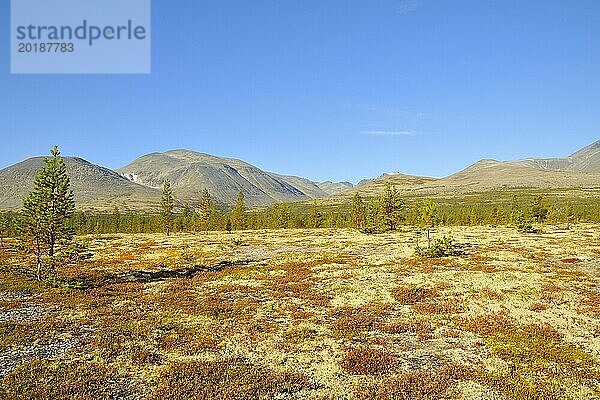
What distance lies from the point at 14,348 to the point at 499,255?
47143 mm

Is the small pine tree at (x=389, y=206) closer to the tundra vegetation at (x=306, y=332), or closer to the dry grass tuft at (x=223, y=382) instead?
the tundra vegetation at (x=306, y=332)

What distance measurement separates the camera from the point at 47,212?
30547mm

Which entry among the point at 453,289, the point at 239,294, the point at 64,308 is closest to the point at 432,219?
the point at 453,289

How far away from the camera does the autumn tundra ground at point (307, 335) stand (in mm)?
13297

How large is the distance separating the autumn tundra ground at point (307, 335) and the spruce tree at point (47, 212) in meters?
3.59

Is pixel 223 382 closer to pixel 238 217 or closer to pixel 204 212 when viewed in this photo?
pixel 204 212

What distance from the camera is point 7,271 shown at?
3888 centimetres

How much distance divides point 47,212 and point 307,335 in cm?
2443

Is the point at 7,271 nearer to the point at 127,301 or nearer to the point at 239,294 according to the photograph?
the point at 127,301

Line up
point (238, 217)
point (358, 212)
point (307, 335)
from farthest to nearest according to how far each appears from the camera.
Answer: point (238, 217), point (358, 212), point (307, 335)

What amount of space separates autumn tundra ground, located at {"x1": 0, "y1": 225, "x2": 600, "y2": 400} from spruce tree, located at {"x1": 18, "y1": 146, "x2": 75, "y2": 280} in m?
3.59

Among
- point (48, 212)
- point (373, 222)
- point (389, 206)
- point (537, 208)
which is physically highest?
point (389, 206)

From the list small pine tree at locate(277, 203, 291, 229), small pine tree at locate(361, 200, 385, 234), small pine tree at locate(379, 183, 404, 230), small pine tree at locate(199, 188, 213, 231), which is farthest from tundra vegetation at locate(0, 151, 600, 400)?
small pine tree at locate(277, 203, 291, 229)

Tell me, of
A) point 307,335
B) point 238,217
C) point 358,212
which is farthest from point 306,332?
point 238,217
